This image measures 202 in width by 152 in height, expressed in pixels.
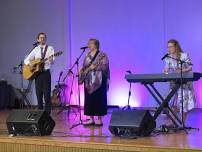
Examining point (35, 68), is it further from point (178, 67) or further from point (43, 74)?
point (178, 67)

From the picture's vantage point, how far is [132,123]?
4793 millimetres

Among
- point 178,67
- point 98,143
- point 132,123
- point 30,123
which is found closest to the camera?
point 98,143

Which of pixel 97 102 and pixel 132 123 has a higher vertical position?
pixel 97 102

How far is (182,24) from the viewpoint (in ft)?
30.1

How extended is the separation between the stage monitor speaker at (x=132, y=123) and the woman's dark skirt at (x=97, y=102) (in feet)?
4.18

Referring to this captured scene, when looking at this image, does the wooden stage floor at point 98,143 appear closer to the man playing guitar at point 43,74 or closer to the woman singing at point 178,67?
the woman singing at point 178,67

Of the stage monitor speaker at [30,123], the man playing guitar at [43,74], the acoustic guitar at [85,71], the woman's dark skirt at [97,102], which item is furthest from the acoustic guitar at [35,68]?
the stage monitor speaker at [30,123]

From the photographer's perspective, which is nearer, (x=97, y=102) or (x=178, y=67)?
(x=97, y=102)

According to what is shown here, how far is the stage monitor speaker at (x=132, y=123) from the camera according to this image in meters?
4.79

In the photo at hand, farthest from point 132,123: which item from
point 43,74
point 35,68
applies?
point 35,68

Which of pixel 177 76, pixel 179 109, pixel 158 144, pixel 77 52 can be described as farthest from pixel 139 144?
pixel 77 52

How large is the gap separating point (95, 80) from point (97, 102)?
34 cm

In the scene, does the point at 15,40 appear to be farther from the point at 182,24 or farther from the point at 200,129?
the point at 200,129

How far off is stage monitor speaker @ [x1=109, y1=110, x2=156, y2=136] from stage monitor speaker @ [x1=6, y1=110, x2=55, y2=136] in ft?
2.56
